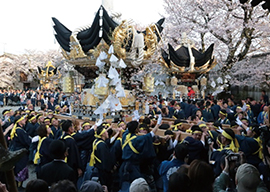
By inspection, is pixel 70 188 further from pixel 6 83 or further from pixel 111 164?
pixel 6 83

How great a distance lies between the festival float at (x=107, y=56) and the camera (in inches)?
307

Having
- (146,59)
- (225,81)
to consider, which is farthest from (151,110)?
(225,81)

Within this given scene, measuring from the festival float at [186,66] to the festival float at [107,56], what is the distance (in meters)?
5.95

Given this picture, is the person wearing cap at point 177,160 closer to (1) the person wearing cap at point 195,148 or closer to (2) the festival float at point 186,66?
(1) the person wearing cap at point 195,148

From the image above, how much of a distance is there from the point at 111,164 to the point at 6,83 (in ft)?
140

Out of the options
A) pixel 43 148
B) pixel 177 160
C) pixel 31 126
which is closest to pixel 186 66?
pixel 31 126

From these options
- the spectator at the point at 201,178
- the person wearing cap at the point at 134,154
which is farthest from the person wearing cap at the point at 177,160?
the spectator at the point at 201,178

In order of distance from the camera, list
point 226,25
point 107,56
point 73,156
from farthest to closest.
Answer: point 226,25, point 107,56, point 73,156

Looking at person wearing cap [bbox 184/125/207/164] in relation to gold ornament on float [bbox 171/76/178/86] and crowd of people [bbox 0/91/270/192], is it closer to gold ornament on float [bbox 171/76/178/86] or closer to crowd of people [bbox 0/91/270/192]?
crowd of people [bbox 0/91/270/192]

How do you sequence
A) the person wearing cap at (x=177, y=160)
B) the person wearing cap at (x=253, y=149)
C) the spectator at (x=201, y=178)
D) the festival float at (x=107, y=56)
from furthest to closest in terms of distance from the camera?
the festival float at (x=107, y=56) → the person wearing cap at (x=253, y=149) → the person wearing cap at (x=177, y=160) → the spectator at (x=201, y=178)

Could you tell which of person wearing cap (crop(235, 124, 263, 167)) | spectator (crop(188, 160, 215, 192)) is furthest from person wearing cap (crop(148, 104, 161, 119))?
spectator (crop(188, 160, 215, 192))

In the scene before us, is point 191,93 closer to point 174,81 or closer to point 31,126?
point 174,81

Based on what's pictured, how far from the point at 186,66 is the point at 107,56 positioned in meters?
9.29

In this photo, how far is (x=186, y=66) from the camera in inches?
648
